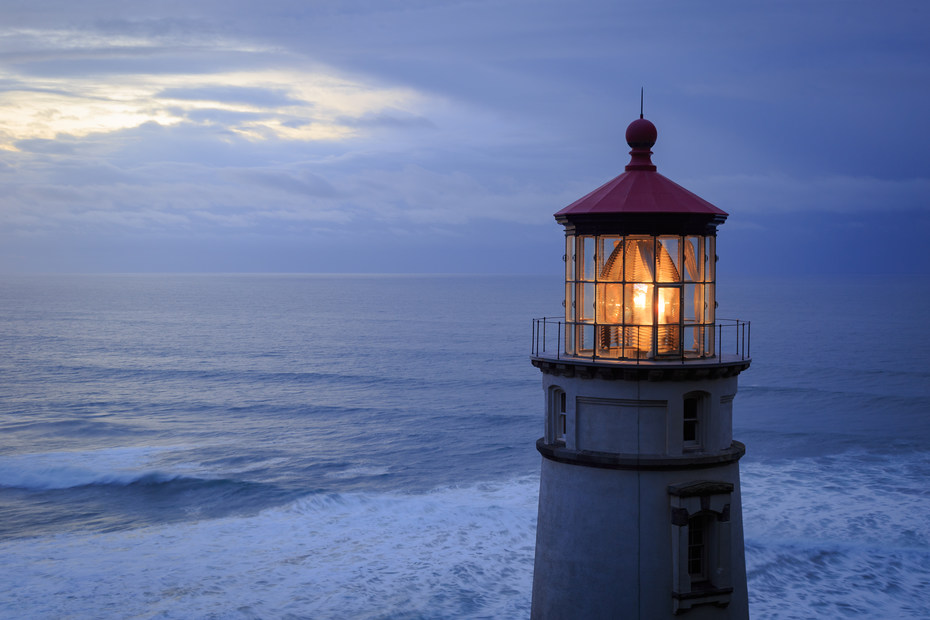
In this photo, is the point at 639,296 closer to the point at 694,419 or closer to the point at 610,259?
the point at 610,259

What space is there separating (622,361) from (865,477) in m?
19.9

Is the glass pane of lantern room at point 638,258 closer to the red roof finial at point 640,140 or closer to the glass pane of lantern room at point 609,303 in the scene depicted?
the glass pane of lantern room at point 609,303

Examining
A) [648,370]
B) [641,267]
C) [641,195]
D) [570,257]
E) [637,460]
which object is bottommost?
[637,460]

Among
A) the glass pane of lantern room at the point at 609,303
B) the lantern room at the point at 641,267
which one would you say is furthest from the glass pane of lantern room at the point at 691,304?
the glass pane of lantern room at the point at 609,303

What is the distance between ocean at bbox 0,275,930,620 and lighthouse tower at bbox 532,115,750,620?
8.19 metres

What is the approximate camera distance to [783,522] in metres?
20.3

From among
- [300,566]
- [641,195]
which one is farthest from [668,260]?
[300,566]

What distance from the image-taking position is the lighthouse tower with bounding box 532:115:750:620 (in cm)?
767

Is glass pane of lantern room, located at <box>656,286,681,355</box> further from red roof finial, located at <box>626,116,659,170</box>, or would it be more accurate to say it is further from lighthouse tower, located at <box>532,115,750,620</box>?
red roof finial, located at <box>626,116,659,170</box>

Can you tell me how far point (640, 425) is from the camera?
7688mm

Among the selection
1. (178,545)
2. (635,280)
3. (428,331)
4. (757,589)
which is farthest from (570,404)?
(428,331)

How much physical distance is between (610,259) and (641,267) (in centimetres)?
30

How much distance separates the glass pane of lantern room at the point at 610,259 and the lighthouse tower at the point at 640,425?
1cm

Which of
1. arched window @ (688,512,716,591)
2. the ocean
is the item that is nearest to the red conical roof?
arched window @ (688,512,716,591)
